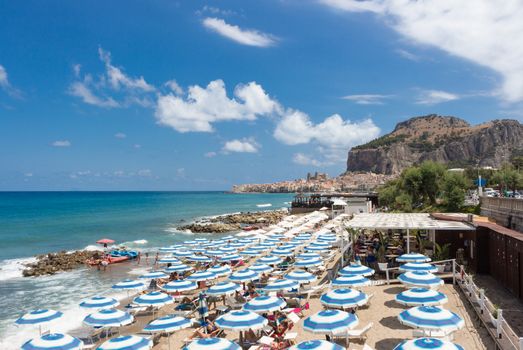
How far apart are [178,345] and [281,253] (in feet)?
37.4

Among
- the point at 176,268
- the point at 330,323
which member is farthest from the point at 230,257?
the point at 330,323

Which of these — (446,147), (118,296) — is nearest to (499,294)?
(118,296)

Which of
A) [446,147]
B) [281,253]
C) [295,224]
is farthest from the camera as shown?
[446,147]

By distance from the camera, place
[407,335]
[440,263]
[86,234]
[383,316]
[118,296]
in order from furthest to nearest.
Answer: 1. [86,234]
2. [118,296]
3. [440,263]
4. [383,316]
5. [407,335]

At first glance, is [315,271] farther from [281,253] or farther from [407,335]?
[407,335]

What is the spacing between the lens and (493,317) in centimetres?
1095

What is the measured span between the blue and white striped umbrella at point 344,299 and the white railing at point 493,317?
3129 millimetres

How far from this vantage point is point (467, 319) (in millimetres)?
12219

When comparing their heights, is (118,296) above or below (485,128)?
below

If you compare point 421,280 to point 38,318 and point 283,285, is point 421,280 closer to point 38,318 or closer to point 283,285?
point 283,285

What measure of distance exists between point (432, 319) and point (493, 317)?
97.6 inches

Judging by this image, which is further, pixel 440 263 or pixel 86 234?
pixel 86 234

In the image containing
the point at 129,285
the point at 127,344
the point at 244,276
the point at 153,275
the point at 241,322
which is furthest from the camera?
the point at 153,275

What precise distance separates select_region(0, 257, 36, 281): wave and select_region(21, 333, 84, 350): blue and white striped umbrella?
20.8 m
